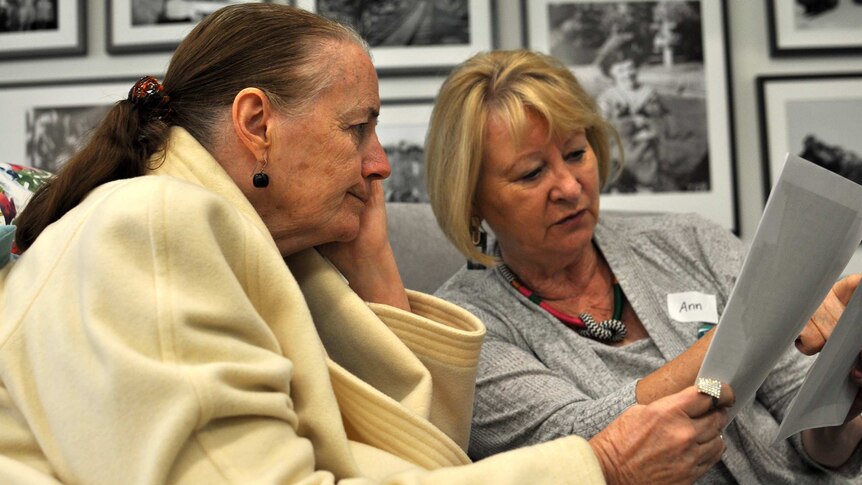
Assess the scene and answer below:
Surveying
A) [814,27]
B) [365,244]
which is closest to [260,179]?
[365,244]

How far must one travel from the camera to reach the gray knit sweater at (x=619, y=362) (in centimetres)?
175

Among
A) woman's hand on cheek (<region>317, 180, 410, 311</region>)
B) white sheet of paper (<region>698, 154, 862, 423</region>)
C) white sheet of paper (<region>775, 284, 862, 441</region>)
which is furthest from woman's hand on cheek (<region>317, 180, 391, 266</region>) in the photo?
white sheet of paper (<region>775, 284, 862, 441</region>)

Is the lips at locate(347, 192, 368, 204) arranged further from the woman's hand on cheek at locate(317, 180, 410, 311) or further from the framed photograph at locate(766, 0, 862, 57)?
the framed photograph at locate(766, 0, 862, 57)

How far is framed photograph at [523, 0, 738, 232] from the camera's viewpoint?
2980mm

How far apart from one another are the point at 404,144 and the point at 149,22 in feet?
2.96

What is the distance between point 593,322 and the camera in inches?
77.0

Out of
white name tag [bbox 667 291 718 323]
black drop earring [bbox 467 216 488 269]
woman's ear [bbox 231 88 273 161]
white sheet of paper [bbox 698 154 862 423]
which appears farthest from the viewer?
black drop earring [bbox 467 216 488 269]

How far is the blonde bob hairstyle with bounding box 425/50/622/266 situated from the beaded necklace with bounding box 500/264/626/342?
14cm

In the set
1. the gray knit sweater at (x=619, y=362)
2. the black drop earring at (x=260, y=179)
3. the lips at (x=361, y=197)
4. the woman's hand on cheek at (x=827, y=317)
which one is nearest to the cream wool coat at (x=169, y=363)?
the black drop earring at (x=260, y=179)

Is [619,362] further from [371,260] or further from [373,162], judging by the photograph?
[373,162]

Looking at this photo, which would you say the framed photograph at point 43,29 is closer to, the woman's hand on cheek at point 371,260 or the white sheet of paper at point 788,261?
the woman's hand on cheek at point 371,260

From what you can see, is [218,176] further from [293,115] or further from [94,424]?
[94,424]

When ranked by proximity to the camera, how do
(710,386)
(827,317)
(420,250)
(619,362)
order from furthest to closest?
(420,250), (619,362), (827,317), (710,386)

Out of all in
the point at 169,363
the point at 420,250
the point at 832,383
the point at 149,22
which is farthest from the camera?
the point at 149,22
